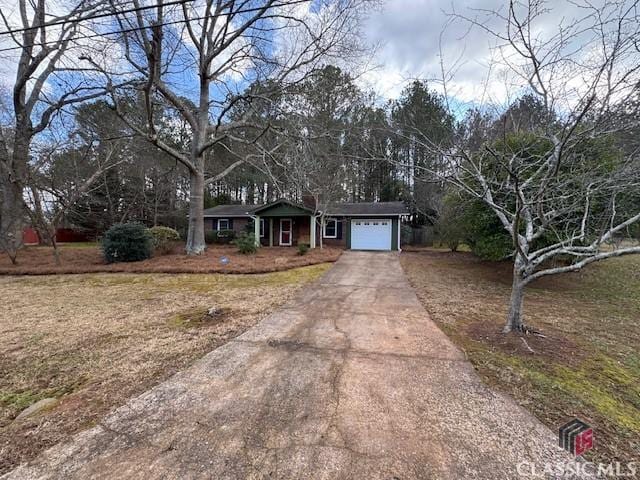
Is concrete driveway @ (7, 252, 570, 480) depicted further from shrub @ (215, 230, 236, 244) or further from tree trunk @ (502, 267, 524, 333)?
shrub @ (215, 230, 236, 244)

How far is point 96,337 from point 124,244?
8.04 metres

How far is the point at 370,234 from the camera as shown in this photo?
1684 centimetres

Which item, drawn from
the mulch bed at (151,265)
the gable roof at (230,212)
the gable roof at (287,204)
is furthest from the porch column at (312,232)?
the gable roof at (230,212)

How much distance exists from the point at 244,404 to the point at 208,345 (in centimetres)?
159

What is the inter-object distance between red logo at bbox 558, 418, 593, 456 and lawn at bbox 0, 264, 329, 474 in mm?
3530

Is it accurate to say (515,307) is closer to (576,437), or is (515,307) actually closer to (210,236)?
(576,437)

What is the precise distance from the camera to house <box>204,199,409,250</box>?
1642cm

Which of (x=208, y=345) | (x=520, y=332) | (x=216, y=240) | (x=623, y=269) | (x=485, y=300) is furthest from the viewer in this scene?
(x=216, y=240)

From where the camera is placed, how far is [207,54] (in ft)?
40.0

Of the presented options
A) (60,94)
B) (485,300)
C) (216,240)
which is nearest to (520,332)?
(485,300)

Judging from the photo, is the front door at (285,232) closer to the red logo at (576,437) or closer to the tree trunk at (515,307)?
the tree trunk at (515,307)

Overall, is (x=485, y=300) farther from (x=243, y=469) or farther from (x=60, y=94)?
(x=60, y=94)

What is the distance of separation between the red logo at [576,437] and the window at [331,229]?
1574 cm

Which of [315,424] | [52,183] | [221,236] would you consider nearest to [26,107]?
[52,183]
